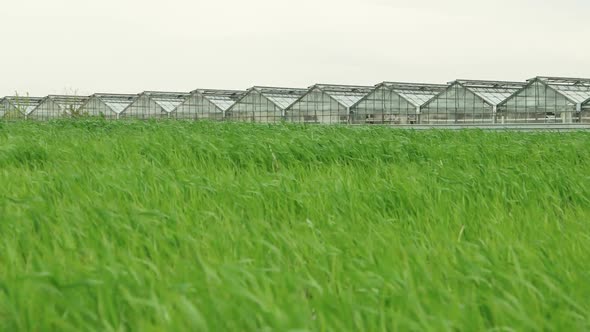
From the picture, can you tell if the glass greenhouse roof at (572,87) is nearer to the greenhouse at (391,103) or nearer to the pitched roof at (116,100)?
the greenhouse at (391,103)

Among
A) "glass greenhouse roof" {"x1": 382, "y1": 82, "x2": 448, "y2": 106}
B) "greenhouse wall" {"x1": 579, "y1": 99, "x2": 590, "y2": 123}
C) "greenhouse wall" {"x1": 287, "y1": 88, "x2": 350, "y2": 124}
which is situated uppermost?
"glass greenhouse roof" {"x1": 382, "y1": 82, "x2": 448, "y2": 106}

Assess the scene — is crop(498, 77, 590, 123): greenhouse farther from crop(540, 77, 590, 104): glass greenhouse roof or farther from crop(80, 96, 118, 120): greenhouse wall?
crop(80, 96, 118, 120): greenhouse wall

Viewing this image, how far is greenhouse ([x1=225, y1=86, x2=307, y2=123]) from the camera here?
45.0m

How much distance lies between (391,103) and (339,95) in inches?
150

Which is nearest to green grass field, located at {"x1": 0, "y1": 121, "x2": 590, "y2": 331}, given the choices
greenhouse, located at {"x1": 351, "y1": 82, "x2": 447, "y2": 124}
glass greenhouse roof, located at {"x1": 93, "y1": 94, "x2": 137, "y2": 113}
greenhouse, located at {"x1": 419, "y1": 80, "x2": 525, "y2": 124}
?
greenhouse, located at {"x1": 419, "y1": 80, "x2": 525, "y2": 124}

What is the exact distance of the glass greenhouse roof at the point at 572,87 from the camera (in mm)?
32903

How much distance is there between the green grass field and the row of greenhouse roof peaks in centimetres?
2483

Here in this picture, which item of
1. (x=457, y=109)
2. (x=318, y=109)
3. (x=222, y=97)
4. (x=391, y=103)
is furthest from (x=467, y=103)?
(x=222, y=97)

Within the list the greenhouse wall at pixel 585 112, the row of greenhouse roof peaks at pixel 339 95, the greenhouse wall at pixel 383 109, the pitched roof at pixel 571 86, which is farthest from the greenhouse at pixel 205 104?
the greenhouse wall at pixel 585 112

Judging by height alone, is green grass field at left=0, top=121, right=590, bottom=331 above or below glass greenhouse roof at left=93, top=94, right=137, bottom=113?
below

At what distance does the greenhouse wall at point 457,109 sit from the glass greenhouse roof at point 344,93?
5150 millimetres

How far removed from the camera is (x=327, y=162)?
260 inches

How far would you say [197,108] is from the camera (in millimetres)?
50938

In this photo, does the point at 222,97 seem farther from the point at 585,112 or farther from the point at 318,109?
the point at 585,112
